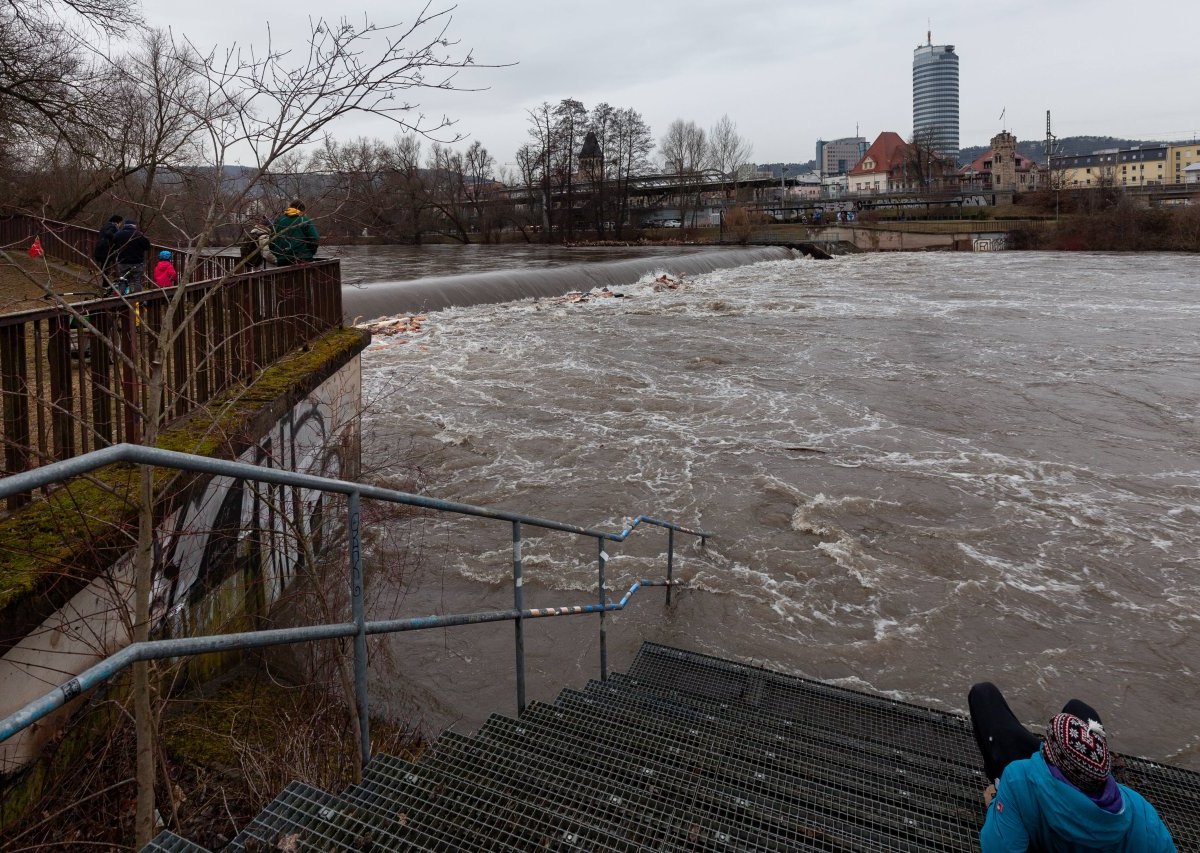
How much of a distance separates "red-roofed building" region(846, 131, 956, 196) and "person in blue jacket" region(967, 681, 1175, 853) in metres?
118

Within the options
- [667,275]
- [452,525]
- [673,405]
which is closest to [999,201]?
[667,275]

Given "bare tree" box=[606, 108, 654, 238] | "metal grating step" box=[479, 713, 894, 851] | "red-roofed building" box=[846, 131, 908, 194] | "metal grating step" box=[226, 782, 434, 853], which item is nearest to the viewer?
"metal grating step" box=[226, 782, 434, 853]

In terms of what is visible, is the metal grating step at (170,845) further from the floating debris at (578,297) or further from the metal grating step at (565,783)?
the floating debris at (578,297)

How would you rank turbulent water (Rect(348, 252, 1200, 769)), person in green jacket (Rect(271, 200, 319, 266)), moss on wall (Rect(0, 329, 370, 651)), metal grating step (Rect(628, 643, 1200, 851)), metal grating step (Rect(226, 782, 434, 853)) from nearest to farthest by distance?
metal grating step (Rect(226, 782, 434, 853))
moss on wall (Rect(0, 329, 370, 651))
metal grating step (Rect(628, 643, 1200, 851))
person in green jacket (Rect(271, 200, 319, 266))
turbulent water (Rect(348, 252, 1200, 769))

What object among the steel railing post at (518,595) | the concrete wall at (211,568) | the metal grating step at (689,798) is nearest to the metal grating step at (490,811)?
the metal grating step at (689,798)

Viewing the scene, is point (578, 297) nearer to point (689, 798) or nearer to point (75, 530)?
point (75, 530)

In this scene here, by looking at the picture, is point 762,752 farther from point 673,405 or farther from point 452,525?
point 673,405

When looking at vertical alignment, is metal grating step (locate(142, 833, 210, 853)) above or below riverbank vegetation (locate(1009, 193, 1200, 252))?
below

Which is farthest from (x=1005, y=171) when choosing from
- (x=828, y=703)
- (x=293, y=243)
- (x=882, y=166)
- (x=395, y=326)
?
(x=828, y=703)

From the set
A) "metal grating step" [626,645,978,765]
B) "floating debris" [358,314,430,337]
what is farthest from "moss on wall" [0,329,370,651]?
"floating debris" [358,314,430,337]

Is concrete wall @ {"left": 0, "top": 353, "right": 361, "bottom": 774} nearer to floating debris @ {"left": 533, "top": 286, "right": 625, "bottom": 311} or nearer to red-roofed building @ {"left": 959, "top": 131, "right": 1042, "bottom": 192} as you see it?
floating debris @ {"left": 533, "top": 286, "right": 625, "bottom": 311}

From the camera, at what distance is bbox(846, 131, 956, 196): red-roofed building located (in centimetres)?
11912

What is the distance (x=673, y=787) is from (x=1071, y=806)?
4.72 feet

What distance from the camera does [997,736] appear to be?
436cm
